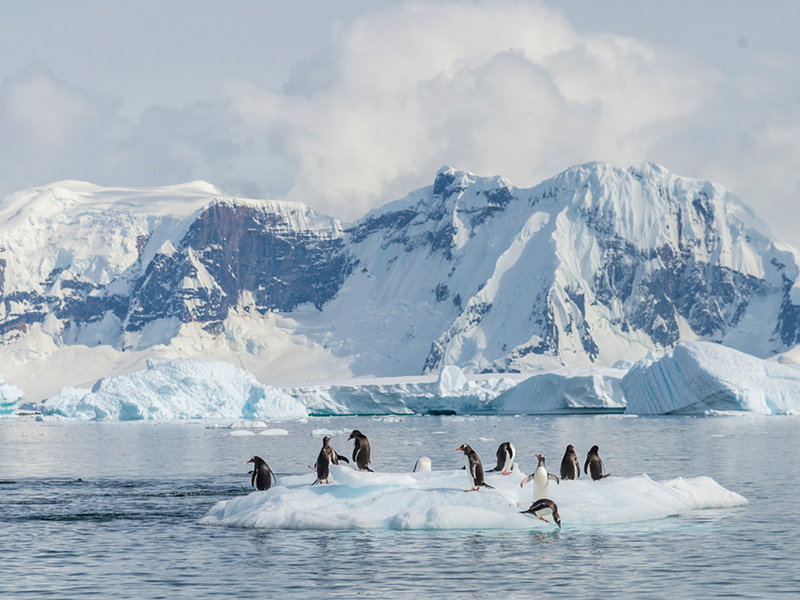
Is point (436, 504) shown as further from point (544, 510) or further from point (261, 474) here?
point (261, 474)


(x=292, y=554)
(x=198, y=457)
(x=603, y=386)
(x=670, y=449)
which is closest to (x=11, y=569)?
(x=292, y=554)

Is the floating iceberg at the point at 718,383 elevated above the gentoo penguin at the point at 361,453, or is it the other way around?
the floating iceberg at the point at 718,383

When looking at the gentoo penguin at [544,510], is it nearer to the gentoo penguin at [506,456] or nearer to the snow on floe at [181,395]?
the gentoo penguin at [506,456]

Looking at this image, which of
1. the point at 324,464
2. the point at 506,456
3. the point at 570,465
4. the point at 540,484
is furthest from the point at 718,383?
the point at 540,484

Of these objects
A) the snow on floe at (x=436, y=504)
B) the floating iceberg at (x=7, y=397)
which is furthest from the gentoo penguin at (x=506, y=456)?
the floating iceberg at (x=7, y=397)

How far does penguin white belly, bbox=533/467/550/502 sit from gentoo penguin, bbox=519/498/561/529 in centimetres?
32

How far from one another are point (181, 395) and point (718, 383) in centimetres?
5927

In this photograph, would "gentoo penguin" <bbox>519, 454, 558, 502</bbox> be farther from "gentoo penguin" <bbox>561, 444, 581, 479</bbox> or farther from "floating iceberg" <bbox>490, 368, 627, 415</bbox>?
"floating iceberg" <bbox>490, 368, 627, 415</bbox>

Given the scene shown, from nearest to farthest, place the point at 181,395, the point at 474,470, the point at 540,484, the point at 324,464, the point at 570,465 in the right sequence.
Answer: the point at 540,484, the point at 474,470, the point at 324,464, the point at 570,465, the point at 181,395

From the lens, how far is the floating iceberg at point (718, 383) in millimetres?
95000

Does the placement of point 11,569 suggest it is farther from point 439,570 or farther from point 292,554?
point 439,570

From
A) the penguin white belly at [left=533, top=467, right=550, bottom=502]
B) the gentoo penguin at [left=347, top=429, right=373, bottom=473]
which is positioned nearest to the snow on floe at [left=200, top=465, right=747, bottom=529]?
the penguin white belly at [left=533, top=467, right=550, bottom=502]

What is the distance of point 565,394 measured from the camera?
416ft

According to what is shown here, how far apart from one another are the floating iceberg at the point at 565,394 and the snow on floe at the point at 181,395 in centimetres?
3097
